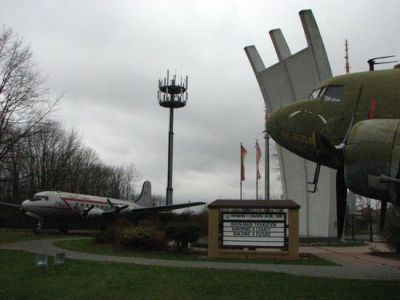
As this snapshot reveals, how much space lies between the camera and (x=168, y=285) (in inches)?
448

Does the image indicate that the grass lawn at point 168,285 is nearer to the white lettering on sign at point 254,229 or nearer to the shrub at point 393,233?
the white lettering on sign at point 254,229

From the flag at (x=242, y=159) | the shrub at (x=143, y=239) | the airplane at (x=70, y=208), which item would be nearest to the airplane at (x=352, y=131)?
the shrub at (x=143, y=239)

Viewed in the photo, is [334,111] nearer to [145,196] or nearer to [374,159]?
[374,159]

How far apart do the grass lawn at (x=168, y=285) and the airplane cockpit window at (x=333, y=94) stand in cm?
466

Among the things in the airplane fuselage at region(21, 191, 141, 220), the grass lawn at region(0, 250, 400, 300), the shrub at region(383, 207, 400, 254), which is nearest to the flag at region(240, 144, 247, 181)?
the airplane fuselage at region(21, 191, 141, 220)

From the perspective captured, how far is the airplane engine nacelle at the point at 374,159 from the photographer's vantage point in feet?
27.7

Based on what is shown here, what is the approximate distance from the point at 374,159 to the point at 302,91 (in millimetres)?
32798

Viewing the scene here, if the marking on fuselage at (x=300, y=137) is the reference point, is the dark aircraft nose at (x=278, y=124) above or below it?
above

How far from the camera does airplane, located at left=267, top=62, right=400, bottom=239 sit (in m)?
8.59

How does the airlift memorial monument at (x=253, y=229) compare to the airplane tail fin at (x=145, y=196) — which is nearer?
the airlift memorial monument at (x=253, y=229)

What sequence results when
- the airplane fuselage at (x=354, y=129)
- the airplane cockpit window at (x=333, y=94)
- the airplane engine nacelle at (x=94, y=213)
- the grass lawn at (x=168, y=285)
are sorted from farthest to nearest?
the airplane engine nacelle at (x=94, y=213), the airplane cockpit window at (x=333, y=94), the grass lawn at (x=168, y=285), the airplane fuselage at (x=354, y=129)

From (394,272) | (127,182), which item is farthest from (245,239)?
(127,182)

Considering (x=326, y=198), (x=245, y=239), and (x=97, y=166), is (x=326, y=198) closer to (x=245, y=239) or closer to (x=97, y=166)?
(x=245, y=239)

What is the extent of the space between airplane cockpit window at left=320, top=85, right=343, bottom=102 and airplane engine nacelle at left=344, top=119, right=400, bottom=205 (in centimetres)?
328
